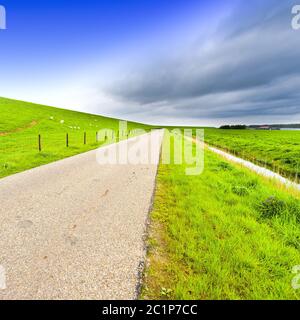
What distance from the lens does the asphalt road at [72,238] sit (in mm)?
2889

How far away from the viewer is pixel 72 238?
13.4 ft

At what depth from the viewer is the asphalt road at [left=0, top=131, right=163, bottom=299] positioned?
289 cm

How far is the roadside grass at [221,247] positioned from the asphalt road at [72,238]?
15.5 inches

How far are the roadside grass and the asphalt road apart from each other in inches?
15.5

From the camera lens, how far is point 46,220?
15.9 feet

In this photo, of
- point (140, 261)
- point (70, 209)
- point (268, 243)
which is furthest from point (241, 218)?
point (70, 209)

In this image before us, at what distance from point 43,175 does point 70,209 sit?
15.1 feet

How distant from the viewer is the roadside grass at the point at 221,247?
291 cm

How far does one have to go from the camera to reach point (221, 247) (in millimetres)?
3824

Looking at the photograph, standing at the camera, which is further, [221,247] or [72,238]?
[72,238]

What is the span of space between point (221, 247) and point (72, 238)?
2.93m

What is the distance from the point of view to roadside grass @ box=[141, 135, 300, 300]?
2.91 metres
